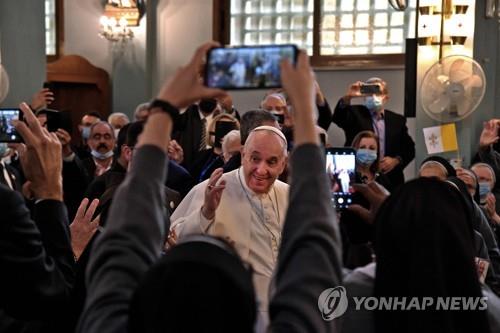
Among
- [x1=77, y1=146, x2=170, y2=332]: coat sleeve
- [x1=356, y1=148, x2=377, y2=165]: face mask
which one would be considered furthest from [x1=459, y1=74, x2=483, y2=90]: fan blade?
[x1=77, y1=146, x2=170, y2=332]: coat sleeve

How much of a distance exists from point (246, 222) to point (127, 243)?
6.88 ft

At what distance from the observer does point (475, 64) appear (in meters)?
7.61

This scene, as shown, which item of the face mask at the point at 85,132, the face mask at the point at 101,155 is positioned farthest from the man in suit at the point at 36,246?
the face mask at the point at 85,132

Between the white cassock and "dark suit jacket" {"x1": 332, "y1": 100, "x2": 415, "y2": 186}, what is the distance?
3761mm

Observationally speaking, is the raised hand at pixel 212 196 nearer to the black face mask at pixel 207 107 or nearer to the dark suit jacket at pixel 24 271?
the dark suit jacket at pixel 24 271

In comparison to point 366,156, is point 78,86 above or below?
above

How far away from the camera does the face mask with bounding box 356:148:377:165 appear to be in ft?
18.2

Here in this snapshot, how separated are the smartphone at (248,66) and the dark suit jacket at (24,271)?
0.65 meters

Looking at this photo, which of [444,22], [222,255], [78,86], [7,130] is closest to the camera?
[222,255]

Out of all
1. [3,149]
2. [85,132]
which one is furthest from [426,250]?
[85,132]

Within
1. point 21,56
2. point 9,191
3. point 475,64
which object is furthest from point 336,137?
point 9,191

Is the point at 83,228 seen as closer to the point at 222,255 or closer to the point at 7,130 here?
the point at 7,130

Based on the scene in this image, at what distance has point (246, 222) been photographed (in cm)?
354

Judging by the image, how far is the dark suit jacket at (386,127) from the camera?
293 inches
